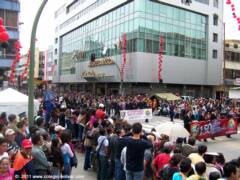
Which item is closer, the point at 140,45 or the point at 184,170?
the point at 184,170

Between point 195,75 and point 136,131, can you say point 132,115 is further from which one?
point 195,75

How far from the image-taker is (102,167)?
31.8 ft

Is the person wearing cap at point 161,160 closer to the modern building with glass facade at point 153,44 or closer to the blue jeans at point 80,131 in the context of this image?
the blue jeans at point 80,131

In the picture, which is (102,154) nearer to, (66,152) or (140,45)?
(66,152)

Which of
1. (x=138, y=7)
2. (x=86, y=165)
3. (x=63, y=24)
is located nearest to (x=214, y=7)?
(x=138, y=7)

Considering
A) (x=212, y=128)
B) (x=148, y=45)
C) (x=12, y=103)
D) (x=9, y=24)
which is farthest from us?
(x=148, y=45)

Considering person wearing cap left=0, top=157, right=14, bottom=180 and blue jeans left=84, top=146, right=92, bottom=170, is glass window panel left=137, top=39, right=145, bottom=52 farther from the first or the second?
person wearing cap left=0, top=157, right=14, bottom=180

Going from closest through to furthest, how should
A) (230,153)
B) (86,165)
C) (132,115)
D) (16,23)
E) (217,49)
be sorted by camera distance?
(86,165)
(230,153)
(132,115)
(16,23)
(217,49)

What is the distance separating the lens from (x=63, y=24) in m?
83.8

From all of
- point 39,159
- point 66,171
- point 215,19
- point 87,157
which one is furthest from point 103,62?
point 39,159

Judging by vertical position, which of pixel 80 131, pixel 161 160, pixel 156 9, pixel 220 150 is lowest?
pixel 220 150

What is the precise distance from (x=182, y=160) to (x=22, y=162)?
2.58 m

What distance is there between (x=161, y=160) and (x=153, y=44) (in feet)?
137

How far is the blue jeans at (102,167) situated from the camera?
9.64m
